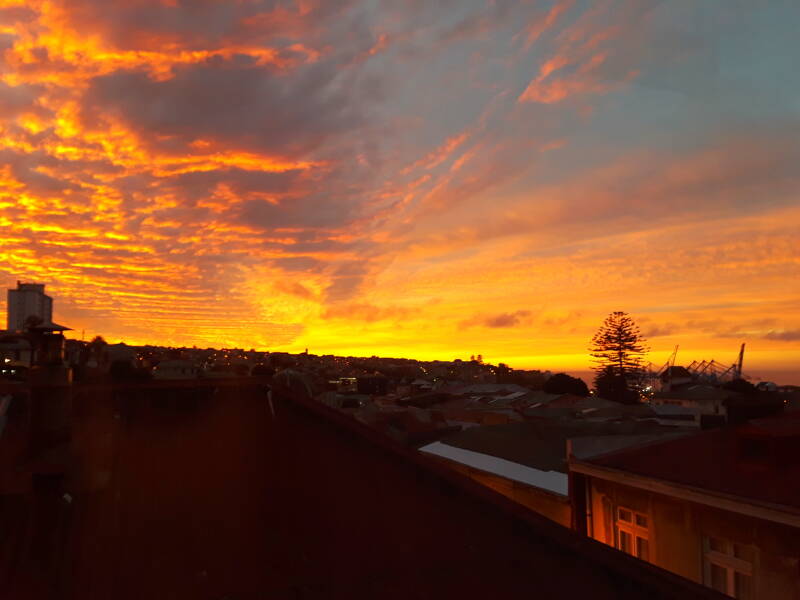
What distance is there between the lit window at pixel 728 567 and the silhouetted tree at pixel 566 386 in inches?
2960

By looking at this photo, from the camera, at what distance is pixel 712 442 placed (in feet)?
41.0

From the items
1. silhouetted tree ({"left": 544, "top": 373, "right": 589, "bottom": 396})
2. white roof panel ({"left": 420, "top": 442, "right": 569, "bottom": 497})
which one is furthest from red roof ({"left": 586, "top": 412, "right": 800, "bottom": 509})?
silhouetted tree ({"left": 544, "top": 373, "right": 589, "bottom": 396})

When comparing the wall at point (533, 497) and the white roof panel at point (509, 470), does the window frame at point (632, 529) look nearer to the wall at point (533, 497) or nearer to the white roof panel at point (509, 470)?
the wall at point (533, 497)

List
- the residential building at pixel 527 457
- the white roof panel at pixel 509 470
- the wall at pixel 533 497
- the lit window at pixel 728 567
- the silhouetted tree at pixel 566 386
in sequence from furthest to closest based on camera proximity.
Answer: the silhouetted tree at pixel 566 386 → the white roof panel at pixel 509 470 → the residential building at pixel 527 457 → the wall at pixel 533 497 → the lit window at pixel 728 567

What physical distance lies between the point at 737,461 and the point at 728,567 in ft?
6.47

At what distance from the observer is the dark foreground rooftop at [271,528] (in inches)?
204

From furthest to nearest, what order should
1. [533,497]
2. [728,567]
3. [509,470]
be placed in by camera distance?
[509,470] < [533,497] < [728,567]

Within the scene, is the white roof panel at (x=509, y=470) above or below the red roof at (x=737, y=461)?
below

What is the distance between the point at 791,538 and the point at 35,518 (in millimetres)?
10300

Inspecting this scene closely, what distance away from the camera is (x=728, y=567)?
9883mm

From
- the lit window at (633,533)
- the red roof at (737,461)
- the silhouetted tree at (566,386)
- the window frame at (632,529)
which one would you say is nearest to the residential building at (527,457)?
the window frame at (632,529)

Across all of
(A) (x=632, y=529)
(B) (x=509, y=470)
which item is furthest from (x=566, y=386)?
(A) (x=632, y=529)

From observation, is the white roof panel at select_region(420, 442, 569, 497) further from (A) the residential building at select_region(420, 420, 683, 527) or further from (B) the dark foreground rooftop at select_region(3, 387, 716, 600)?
(B) the dark foreground rooftop at select_region(3, 387, 716, 600)

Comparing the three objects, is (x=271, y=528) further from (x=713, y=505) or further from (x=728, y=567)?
(x=728, y=567)
